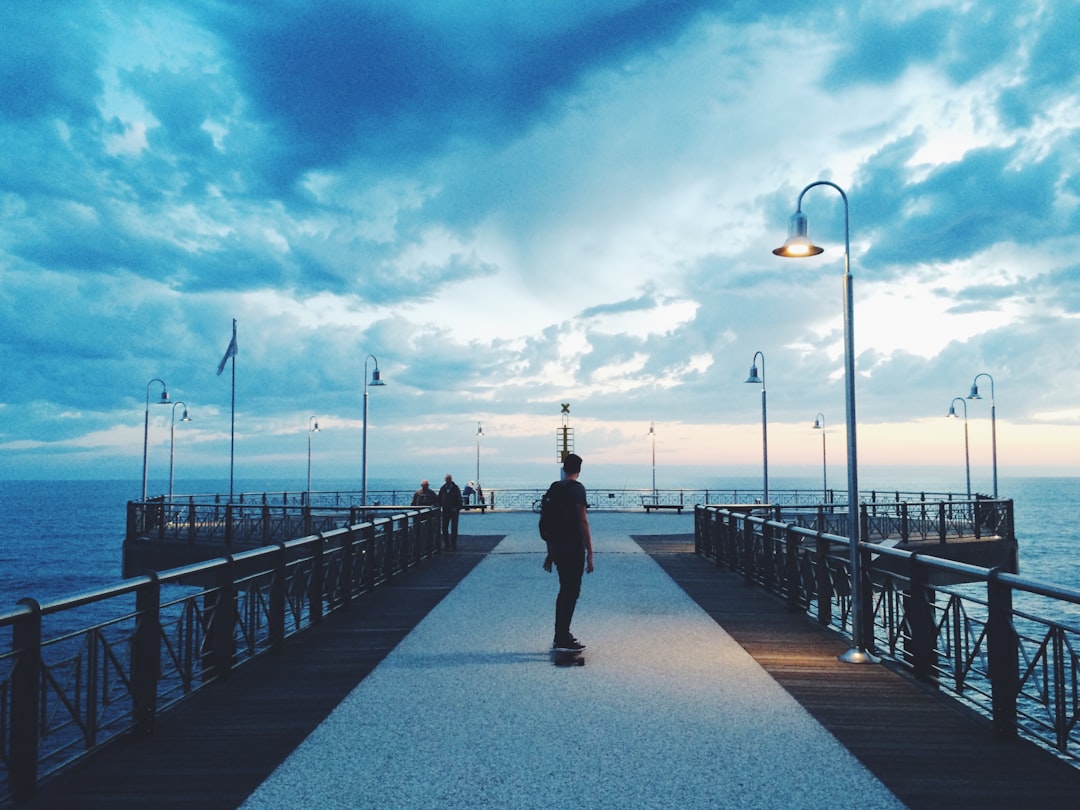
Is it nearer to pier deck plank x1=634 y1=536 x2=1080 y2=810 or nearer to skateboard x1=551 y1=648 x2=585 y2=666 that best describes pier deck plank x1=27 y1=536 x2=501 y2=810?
skateboard x1=551 y1=648 x2=585 y2=666

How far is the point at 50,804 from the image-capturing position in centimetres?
496

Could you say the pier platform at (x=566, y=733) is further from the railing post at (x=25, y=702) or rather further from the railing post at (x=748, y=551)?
the railing post at (x=748, y=551)

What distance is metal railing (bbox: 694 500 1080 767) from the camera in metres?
5.84

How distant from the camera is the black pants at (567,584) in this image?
8664 millimetres

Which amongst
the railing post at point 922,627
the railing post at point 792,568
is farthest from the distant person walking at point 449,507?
the railing post at point 922,627

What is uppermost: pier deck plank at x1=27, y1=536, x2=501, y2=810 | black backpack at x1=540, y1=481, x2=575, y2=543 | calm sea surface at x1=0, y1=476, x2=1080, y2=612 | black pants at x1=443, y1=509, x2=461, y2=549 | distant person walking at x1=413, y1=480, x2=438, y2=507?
black backpack at x1=540, y1=481, x2=575, y2=543

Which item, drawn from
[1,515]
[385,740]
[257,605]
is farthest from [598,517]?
[1,515]

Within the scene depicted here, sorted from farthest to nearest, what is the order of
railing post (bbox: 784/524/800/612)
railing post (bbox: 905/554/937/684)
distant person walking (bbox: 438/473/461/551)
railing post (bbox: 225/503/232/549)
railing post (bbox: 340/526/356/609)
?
railing post (bbox: 225/503/232/549) → distant person walking (bbox: 438/473/461/551) → railing post (bbox: 340/526/356/609) → railing post (bbox: 784/524/800/612) → railing post (bbox: 905/554/937/684)

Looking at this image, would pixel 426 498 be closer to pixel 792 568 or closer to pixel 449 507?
pixel 449 507

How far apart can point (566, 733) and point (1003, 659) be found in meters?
3.35

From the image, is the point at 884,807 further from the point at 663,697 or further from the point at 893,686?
the point at 893,686

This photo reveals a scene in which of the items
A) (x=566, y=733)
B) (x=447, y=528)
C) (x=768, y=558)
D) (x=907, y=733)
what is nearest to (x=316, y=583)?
(x=566, y=733)

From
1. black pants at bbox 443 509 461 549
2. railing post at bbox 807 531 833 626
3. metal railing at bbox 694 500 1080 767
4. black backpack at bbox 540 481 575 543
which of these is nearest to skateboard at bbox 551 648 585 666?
black backpack at bbox 540 481 575 543

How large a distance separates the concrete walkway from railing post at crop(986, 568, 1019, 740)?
4.19 ft
